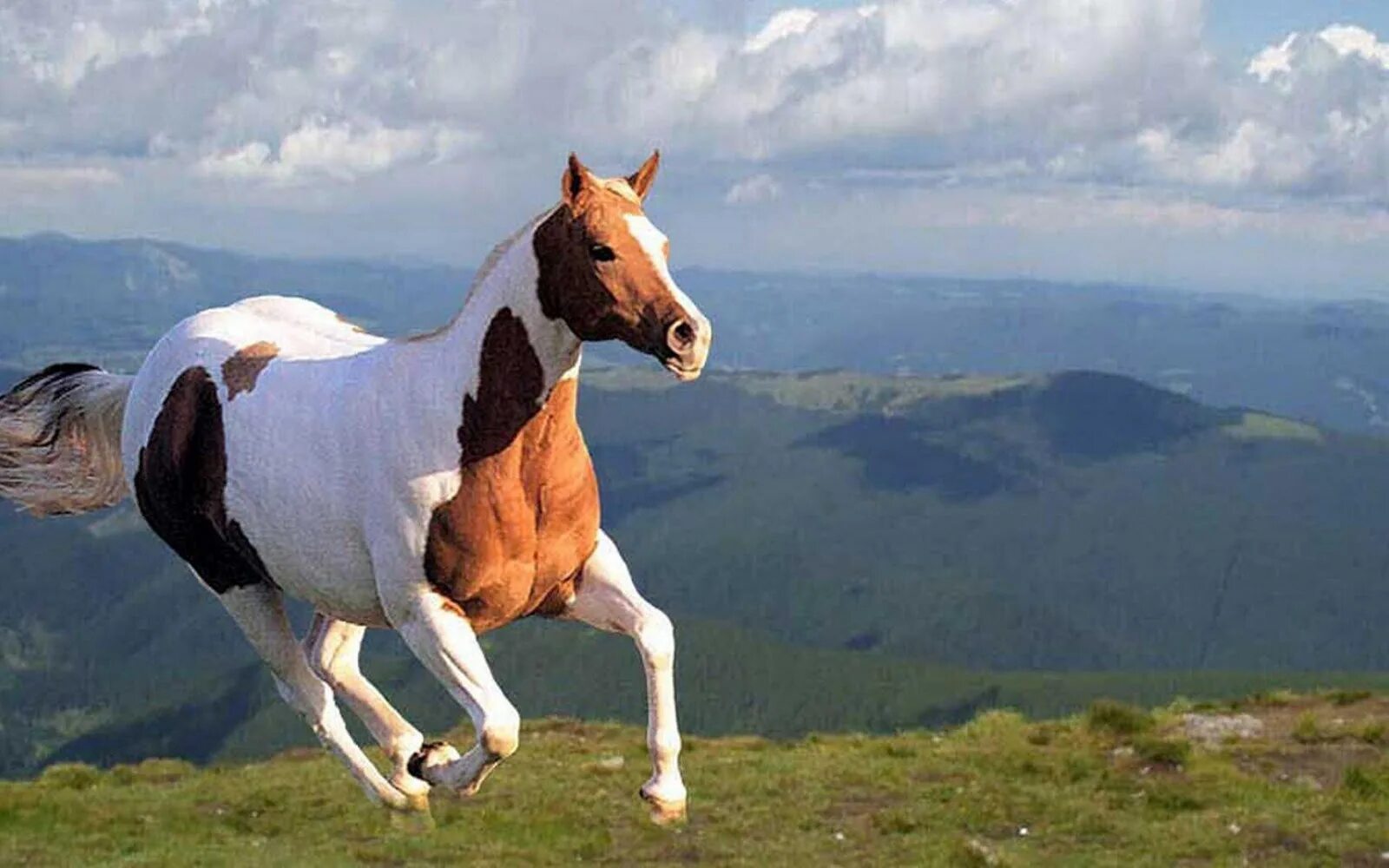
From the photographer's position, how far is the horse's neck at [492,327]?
6543 mm

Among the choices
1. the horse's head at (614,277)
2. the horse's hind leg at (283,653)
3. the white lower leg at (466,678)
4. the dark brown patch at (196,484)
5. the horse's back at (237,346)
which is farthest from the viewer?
the horse's hind leg at (283,653)

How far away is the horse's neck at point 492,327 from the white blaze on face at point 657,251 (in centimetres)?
52

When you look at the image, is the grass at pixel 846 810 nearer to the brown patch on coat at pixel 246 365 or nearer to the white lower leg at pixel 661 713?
the brown patch on coat at pixel 246 365

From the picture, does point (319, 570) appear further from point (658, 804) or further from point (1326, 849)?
point (1326, 849)

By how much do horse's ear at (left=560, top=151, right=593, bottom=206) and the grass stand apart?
15.5m

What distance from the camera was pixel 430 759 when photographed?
275 inches

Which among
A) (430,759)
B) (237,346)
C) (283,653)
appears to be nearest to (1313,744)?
(283,653)

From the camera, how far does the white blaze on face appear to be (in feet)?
19.9

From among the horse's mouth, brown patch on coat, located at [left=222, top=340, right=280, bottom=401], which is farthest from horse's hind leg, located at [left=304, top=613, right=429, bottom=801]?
the horse's mouth

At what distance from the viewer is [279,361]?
303 inches

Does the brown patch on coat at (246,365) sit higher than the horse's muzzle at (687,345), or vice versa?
the horse's muzzle at (687,345)

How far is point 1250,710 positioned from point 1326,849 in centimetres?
1709

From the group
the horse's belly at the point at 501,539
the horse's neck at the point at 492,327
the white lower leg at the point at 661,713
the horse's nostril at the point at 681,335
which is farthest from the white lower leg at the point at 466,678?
the horse's nostril at the point at 681,335

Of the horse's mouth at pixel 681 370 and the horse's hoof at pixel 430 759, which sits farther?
the horse's hoof at pixel 430 759
